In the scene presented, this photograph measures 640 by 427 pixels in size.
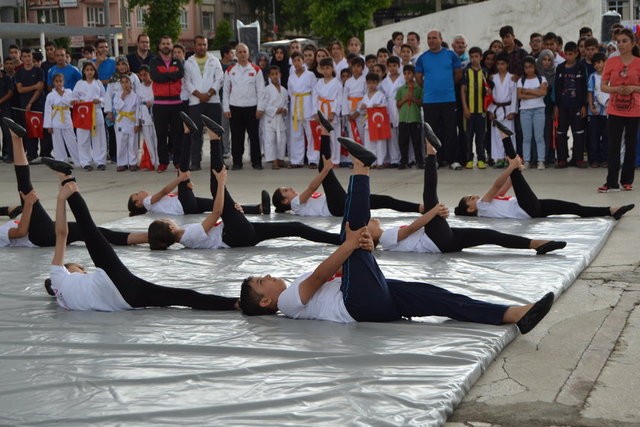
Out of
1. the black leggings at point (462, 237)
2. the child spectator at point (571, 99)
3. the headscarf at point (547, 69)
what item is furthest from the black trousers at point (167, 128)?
the black leggings at point (462, 237)

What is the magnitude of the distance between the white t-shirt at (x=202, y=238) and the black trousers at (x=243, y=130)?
647cm

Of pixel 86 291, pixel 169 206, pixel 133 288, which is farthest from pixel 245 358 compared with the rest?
pixel 169 206

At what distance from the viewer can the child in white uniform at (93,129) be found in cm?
1505

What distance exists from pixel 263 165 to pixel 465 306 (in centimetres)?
1018

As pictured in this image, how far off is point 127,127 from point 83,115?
0.89 m

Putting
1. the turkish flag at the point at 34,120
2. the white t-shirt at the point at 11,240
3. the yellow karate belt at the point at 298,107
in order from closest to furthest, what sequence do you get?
the white t-shirt at the point at 11,240, the yellow karate belt at the point at 298,107, the turkish flag at the point at 34,120

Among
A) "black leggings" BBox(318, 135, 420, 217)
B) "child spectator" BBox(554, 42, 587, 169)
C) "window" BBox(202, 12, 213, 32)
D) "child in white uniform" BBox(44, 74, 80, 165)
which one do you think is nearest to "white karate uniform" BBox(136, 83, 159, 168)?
"child in white uniform" BBox(44, 74, 80, 165)

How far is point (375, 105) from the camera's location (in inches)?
536

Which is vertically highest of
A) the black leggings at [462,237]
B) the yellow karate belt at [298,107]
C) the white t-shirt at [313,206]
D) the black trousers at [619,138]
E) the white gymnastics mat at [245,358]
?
the yellow karate belt at [298,107]

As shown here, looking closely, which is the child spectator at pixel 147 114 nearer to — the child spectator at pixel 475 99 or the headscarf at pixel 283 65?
the headscarf at pixel 283 65

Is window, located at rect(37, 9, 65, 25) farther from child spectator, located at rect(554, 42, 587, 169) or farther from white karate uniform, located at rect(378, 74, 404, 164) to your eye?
child spectator, located at rect(554, 42, 587, 169)

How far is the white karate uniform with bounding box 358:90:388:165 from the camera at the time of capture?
13609 millimetres

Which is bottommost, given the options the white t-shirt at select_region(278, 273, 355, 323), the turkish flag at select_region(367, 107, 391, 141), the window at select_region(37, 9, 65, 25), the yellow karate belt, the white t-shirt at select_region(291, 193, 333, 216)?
the white t-shirt at select_region(278, 273, 355, 323)

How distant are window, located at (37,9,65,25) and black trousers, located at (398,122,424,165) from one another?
155ft
